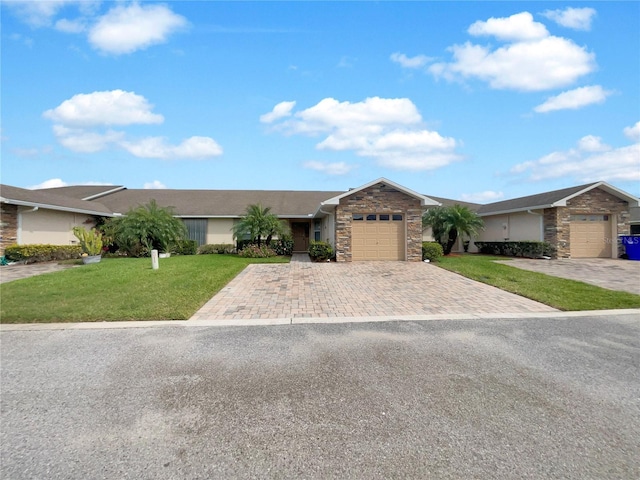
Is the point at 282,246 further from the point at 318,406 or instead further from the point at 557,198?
the point at 318,406

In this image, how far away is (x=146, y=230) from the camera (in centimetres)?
1753

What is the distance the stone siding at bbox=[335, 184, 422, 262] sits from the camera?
16.0 metres

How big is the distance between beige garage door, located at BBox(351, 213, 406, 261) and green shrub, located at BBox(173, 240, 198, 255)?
10762mm

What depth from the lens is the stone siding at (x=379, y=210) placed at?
15984mm

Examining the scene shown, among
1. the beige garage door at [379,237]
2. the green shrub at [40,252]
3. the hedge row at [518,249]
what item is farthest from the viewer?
the hedge row at [518,249]

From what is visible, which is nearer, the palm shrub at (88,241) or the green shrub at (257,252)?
the palm shrub at (88,241)

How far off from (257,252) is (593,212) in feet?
60.6

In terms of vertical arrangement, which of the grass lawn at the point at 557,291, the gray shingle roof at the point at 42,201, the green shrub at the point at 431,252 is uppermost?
the gray shingle roof at the point at 42,201

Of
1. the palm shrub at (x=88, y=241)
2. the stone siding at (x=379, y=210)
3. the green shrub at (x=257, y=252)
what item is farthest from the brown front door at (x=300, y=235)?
the palm shrub at (x=88, y=241)

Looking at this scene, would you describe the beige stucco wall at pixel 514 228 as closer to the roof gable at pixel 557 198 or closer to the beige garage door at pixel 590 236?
the roof gable at pixel 557 198

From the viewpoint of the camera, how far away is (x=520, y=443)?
257cm

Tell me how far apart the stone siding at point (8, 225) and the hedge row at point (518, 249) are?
26.2 metres

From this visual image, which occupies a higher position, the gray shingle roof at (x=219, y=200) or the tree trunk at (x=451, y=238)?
the gray shingle roof at (x=219, y=200)

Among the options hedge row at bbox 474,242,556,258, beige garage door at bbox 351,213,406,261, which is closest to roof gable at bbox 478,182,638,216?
hedge row at bbox 474,242,556,258
